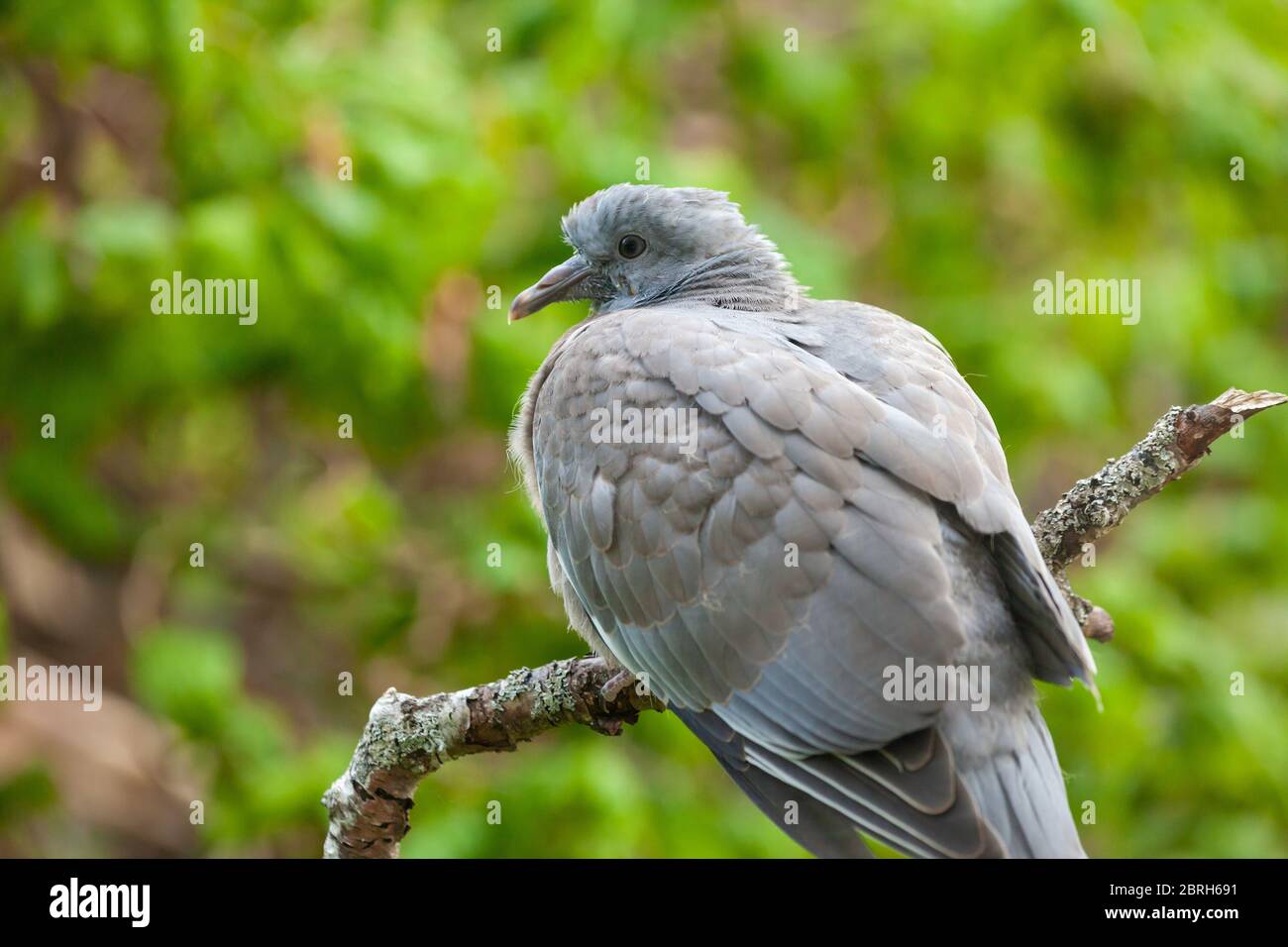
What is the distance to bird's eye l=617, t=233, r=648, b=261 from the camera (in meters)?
4.67

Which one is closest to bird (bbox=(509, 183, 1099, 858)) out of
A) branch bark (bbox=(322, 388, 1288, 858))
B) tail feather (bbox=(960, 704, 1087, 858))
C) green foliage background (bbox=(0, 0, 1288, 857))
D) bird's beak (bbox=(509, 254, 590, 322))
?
tail feather (bbox=(960, 704, 1087, 858))

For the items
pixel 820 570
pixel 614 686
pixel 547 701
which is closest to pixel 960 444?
pixel 820 570

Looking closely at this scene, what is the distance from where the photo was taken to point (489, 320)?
5.45m

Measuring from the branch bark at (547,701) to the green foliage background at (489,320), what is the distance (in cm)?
130

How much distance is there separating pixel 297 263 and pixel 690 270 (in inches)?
56.7

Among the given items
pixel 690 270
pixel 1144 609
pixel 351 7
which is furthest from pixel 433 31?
pixel 1144 609

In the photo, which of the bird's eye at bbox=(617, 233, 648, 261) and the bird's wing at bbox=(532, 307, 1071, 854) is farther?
the bird's eye at bbox=(617, 233, 648, 261)

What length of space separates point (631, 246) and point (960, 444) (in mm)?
1602

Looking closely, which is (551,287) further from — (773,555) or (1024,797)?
(1024,797)

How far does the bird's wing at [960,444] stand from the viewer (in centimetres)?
329

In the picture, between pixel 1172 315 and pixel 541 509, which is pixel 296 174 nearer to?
pixel 541 509

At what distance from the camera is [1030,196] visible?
7469mm

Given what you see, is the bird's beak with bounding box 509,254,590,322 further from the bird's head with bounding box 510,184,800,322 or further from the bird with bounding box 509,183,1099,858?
the bird with bounding box 509,183,1099,858

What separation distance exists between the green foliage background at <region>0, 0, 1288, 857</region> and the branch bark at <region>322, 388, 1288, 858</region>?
1.30 m
